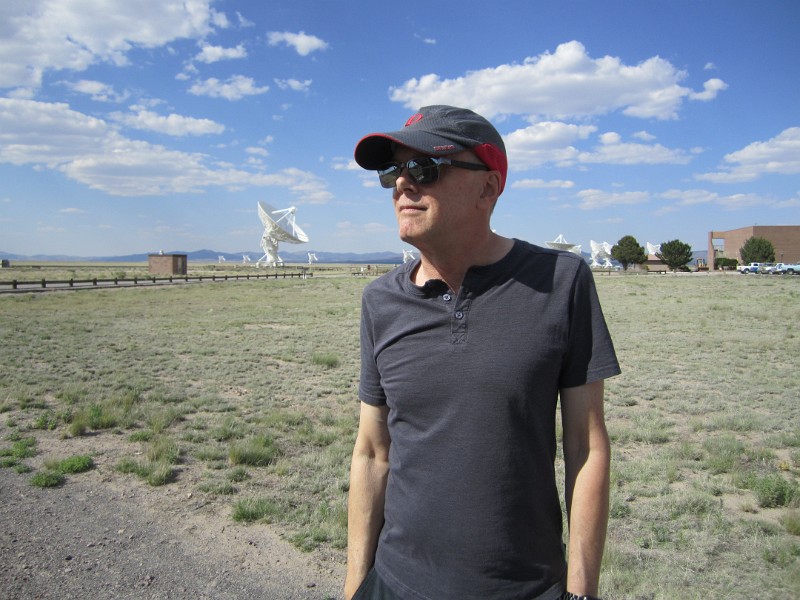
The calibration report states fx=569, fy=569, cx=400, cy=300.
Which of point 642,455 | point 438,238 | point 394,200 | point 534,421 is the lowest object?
point 642,455

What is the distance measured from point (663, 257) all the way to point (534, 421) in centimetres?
9573

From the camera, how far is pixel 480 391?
60.7 inches

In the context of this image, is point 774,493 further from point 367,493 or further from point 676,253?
point 676,253

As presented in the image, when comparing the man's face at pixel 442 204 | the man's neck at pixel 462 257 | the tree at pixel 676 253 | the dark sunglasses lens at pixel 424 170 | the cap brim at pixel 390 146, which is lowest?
the man's neck at pixel 462 257

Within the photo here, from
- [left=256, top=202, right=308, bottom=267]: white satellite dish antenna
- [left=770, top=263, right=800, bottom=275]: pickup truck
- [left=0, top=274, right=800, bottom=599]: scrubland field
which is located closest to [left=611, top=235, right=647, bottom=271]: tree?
[left=770, top=263, right=800, bottom=275]: pickup truck

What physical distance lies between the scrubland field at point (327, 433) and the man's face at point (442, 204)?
330 cm

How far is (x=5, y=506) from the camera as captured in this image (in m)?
5.05

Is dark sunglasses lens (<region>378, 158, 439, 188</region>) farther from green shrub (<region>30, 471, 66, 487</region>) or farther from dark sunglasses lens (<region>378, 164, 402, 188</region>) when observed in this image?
green shrub (<region>30, 471, 66, 487</region>)

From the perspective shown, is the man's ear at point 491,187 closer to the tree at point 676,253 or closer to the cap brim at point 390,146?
the cap brim at point 390,146

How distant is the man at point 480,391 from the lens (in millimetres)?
1538

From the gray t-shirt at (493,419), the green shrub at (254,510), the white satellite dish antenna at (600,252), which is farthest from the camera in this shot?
the white satellite dish antenna at (600,252)

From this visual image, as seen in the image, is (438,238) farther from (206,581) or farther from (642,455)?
(642,455)

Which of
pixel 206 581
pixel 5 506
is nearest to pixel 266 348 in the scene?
pixel 5 506

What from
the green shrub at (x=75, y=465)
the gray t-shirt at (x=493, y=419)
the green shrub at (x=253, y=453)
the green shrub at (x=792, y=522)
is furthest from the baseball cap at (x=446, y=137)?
the green shrub at (x=75, y=465)
